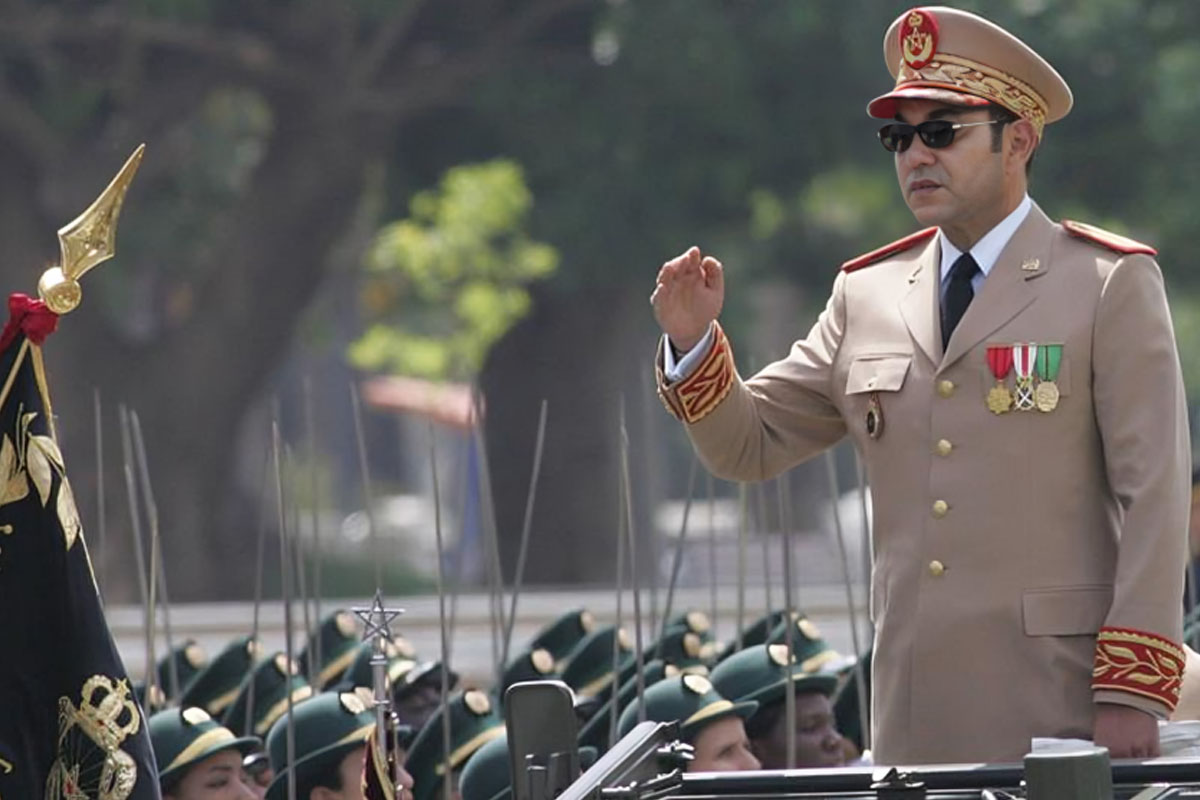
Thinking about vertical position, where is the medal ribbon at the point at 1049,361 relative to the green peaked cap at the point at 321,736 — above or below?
above

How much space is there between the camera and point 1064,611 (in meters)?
5.09

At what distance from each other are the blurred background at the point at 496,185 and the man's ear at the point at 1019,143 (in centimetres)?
1344

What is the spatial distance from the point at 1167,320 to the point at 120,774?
1.81 metres

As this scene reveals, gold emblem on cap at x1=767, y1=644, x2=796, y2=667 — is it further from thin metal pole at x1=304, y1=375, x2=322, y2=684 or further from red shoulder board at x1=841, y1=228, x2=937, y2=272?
red shoulder board at x1=841, y1=228, x2=937, y2=272

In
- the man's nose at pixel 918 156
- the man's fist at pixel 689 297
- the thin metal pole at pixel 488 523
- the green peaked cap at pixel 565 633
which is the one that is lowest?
the green peaked cap at pixel 565 633

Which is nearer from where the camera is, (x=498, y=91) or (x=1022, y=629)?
(x=1022, y=629)

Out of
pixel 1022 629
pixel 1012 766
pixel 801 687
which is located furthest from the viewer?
pixel 801 687

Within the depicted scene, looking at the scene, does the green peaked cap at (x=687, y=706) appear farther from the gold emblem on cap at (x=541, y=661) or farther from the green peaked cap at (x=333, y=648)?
the green peaked cap at (x=333, y=648)

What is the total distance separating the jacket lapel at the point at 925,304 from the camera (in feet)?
17.2

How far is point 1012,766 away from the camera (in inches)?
183

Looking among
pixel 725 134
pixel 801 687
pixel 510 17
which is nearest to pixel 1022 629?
pixel 801 687

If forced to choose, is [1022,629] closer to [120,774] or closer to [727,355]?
[727,355]

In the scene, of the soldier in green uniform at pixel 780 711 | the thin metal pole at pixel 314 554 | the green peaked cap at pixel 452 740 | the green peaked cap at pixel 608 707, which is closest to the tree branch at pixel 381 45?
the thin metal pole at pixel 314 554

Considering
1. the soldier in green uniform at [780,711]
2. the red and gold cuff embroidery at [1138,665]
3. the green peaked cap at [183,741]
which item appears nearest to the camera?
the red and gold cuff embroidery at [1138,665]
